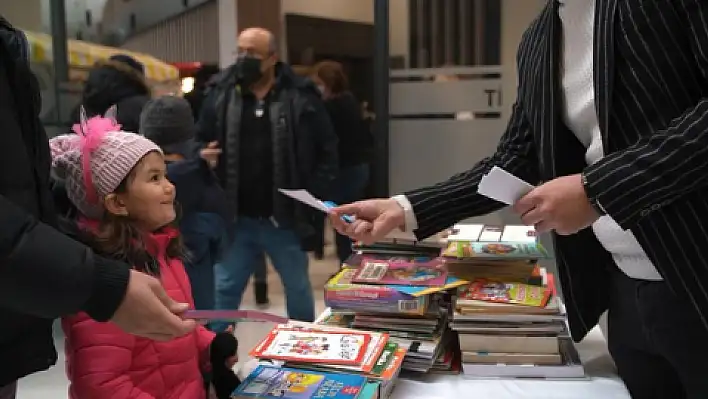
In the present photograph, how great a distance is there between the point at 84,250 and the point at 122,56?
2507 mm

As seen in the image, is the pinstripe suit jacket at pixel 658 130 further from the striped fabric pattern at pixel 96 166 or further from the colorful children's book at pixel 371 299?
the striped fabric pattern at pixel 96 166

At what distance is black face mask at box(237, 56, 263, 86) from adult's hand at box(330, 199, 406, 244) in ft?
5.88

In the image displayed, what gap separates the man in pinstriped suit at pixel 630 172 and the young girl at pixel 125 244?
67 cm

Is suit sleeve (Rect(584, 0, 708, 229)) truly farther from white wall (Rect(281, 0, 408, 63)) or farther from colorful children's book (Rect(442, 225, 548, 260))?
white wall (Rect(281, 0, 408, 63))

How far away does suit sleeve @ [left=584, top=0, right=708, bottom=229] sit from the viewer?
103 centimetres

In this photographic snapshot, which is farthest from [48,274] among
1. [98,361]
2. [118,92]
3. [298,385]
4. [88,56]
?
[88,56]

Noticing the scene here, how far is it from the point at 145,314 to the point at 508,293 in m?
0.78

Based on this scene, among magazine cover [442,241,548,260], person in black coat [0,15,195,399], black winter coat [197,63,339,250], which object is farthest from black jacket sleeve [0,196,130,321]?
black winter coat [197,63,339,250]

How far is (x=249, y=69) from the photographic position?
10.6 feet

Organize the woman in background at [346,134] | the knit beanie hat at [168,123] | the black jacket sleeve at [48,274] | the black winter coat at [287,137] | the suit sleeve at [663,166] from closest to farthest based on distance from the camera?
the black jacket sleeve at [48,274]
the suit sleeve at [663,166]
the knit beanie hat at [168,123]
the black winter coat at [287,137]
the woman in background at [346,134]

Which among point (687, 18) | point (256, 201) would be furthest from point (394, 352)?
point (256, 201)

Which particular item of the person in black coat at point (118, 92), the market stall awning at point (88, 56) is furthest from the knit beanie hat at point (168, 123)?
the market stall awning at point (88, 56)

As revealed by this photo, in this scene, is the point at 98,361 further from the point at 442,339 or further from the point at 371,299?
the point at 442,339

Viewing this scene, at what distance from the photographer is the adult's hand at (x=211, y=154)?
2.90 metres
